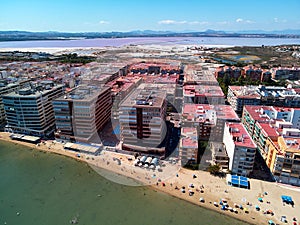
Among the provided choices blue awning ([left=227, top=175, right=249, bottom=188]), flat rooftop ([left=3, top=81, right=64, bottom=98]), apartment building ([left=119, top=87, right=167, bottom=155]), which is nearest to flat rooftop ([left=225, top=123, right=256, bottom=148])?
blue awning ([left=227, top=175, right=249, bottom=188])

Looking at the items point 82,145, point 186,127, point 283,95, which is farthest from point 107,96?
point 283,95

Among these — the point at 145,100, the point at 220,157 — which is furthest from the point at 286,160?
the point at 145,100

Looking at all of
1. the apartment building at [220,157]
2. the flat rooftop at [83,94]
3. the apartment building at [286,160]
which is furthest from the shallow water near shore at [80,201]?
the flat rooftop at [83,94]

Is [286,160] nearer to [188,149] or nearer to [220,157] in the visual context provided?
[220,157]

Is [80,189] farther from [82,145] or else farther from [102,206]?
[82,145]

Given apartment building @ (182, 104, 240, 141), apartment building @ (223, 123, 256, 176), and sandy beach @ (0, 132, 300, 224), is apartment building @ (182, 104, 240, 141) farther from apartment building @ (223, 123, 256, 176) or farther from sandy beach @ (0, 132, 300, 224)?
sandy beach @ (0, 132, 300, 224)

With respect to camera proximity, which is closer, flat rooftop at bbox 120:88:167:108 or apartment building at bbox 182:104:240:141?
flat rooftop at bbox 120:88:167:108
